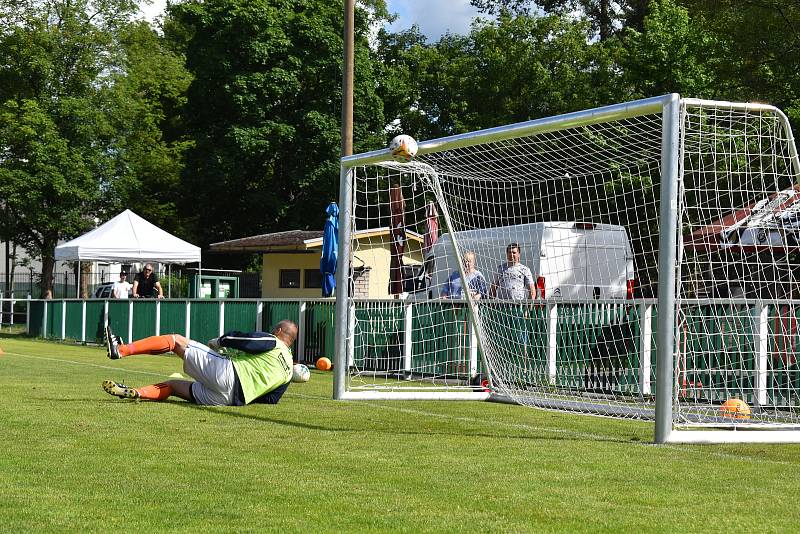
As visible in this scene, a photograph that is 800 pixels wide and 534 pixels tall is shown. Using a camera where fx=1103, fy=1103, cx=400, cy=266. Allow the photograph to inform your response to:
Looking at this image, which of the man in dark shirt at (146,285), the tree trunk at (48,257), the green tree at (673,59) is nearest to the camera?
the man in dark shirt at (146,285)

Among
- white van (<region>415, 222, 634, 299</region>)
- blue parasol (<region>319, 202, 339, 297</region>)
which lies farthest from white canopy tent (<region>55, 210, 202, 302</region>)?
white van (<region>415, 222, 634, 299</region>)

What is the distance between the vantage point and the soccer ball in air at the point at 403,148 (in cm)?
1170

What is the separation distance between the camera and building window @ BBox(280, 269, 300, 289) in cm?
3675

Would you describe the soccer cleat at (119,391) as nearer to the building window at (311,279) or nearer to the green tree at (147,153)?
the building window at (311,279)

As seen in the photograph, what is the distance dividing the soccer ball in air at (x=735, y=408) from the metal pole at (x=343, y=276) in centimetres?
426

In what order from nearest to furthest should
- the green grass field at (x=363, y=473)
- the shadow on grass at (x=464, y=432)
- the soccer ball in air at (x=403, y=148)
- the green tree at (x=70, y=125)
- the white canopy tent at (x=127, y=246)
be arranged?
the green grass field at (x=363, y=473) → the shadow on grass at (x=464, y=432) → the soccer ball in air at (x=403, y=148) → the white canopy tent at (x=127, y=246) → the green tree at (x=70, y=125)

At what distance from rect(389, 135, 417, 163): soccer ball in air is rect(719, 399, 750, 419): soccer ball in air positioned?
416 centimetres

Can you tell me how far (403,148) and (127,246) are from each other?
20.8 meters

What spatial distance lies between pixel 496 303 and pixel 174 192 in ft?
116

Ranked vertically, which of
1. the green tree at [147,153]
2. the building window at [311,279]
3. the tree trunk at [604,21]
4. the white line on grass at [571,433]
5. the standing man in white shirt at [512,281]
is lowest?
the white line on grass at [571,433]

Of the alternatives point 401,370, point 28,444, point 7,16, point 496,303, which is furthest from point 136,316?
point 7,16

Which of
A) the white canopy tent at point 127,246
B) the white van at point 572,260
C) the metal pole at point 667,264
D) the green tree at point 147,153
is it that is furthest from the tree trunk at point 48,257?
the metal pole at point 667,264

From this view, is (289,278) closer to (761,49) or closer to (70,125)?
(70,125)

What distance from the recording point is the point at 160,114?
49750mm
